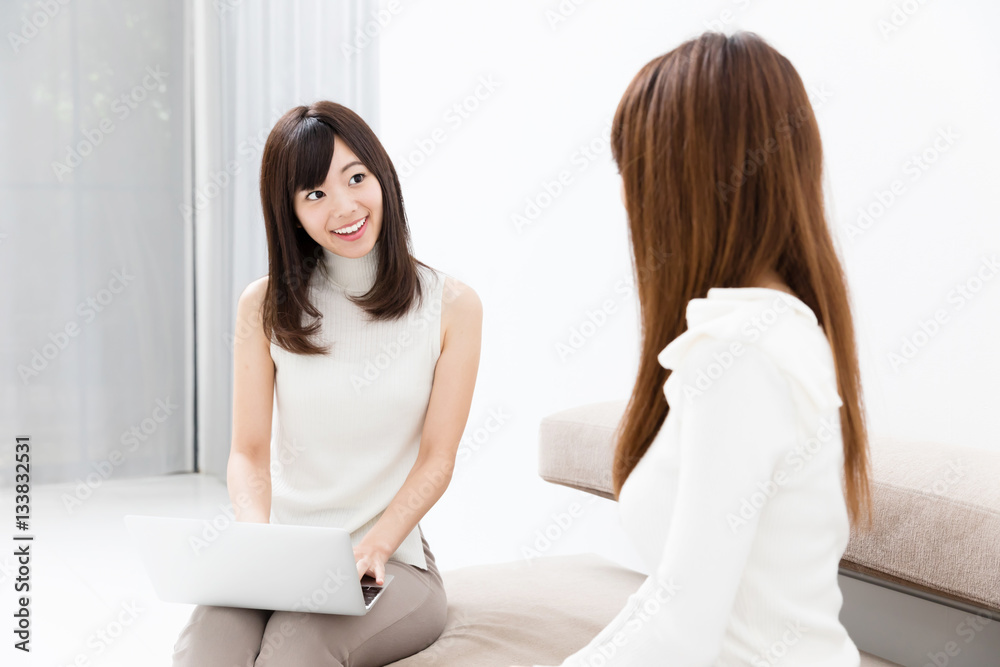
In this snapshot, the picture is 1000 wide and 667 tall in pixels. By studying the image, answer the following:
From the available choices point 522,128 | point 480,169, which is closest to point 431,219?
point 480,169

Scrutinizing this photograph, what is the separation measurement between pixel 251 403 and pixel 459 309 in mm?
405

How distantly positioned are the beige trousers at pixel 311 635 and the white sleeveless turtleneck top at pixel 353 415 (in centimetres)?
15

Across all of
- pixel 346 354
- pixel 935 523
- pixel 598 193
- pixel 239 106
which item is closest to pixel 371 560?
pixel 346 354

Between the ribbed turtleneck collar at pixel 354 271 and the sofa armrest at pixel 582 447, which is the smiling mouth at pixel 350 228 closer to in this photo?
the ribbed turtleneck collar at pixel 354 271

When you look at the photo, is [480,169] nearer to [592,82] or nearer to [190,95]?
[592,82]

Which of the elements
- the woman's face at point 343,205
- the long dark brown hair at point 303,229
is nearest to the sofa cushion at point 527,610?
the long dark brown hair at point 303,229

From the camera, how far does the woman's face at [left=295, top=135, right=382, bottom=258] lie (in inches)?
61.5

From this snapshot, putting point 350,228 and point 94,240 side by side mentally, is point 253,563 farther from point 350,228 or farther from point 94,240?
point 94,240

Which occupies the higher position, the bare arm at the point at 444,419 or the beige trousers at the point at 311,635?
the bare arm at the point at 444,419

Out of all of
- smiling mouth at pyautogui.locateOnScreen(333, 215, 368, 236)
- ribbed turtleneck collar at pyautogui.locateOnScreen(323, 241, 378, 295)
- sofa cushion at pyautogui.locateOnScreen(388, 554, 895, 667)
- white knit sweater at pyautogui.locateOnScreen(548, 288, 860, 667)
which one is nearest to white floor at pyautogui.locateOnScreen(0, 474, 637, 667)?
sofa cushion at pyautogui.locateOnScreen(388, 554, 895, 667)

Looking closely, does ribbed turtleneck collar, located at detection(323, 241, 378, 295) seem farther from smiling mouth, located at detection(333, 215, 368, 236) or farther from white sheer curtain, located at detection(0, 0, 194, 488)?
white sheer curtain, located at detection(0, 0, 194, 488)

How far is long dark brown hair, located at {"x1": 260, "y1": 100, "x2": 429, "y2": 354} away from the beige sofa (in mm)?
435

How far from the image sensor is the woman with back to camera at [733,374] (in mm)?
733

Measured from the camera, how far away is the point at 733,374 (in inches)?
28.8
